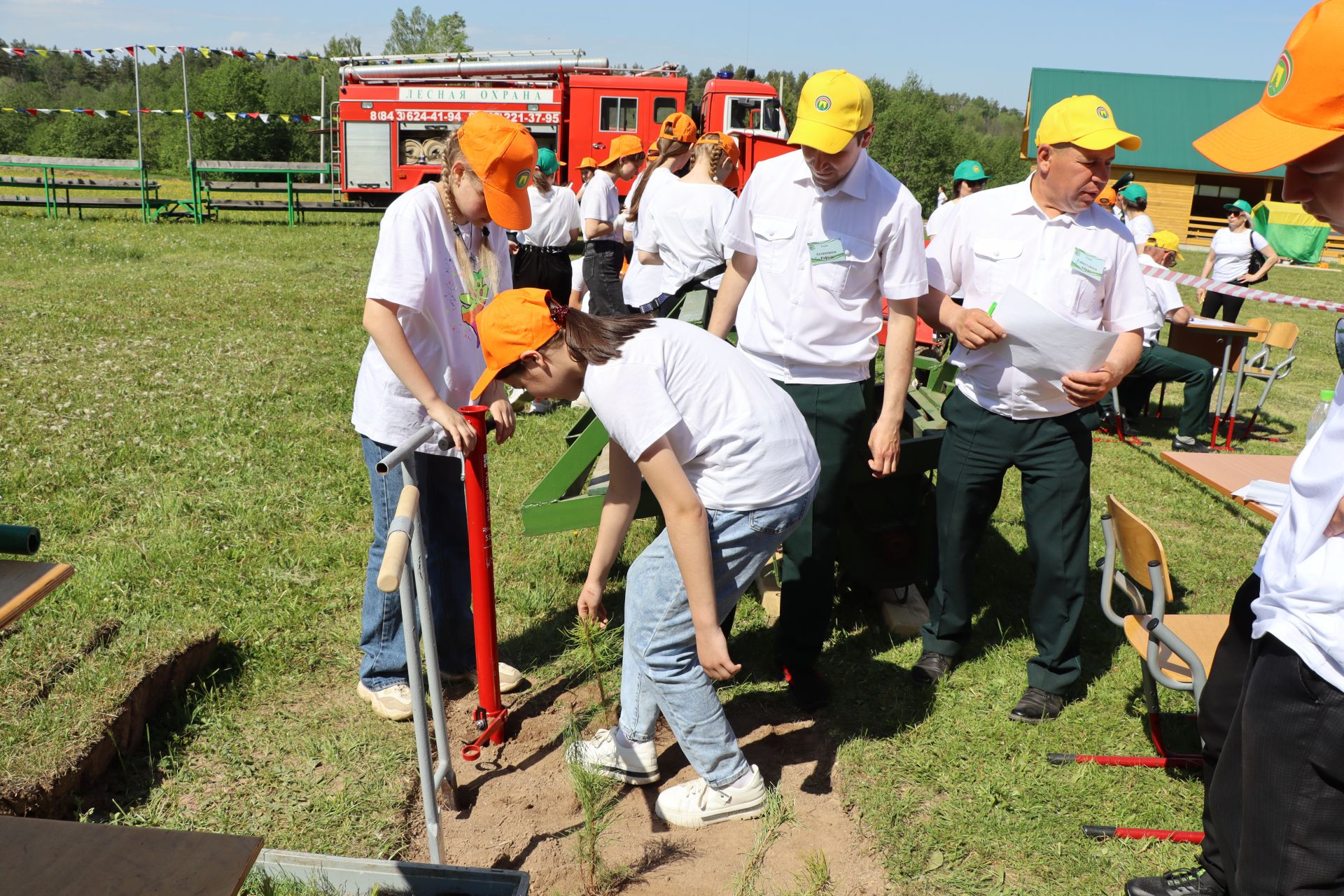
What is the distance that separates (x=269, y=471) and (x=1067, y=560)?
4287 mm

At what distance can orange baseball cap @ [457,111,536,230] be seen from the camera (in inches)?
106

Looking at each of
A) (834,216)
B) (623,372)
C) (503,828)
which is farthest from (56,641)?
(834,216)

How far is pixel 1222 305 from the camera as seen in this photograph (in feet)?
33.7

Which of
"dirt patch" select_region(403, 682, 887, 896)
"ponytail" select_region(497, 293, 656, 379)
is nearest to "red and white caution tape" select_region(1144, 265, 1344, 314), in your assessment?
"dirt patch" select_region(403, 682, 887, 896)

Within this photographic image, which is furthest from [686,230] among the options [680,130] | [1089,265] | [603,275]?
[1089,265]

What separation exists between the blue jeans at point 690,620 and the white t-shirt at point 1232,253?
9642 millimetres

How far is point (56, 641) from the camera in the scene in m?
3.40

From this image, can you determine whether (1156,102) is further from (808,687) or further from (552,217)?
(808,687)

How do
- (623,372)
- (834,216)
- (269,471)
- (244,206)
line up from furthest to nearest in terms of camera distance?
(244,206) → (269,471) → (834,216) → (623,372)

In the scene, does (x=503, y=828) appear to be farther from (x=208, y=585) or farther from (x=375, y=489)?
(x=208, y=585)

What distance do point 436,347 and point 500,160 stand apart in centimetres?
60

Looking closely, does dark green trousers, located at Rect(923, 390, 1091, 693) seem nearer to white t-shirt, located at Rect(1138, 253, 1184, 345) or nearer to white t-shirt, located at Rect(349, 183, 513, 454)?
white t-shirt, located at Rect(349, 183, 513, 454)

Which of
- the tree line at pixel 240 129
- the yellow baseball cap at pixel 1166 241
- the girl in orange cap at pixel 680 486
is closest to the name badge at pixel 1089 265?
the girl in orange cap at pixel 680 486

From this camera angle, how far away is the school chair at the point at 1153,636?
9.49ft
